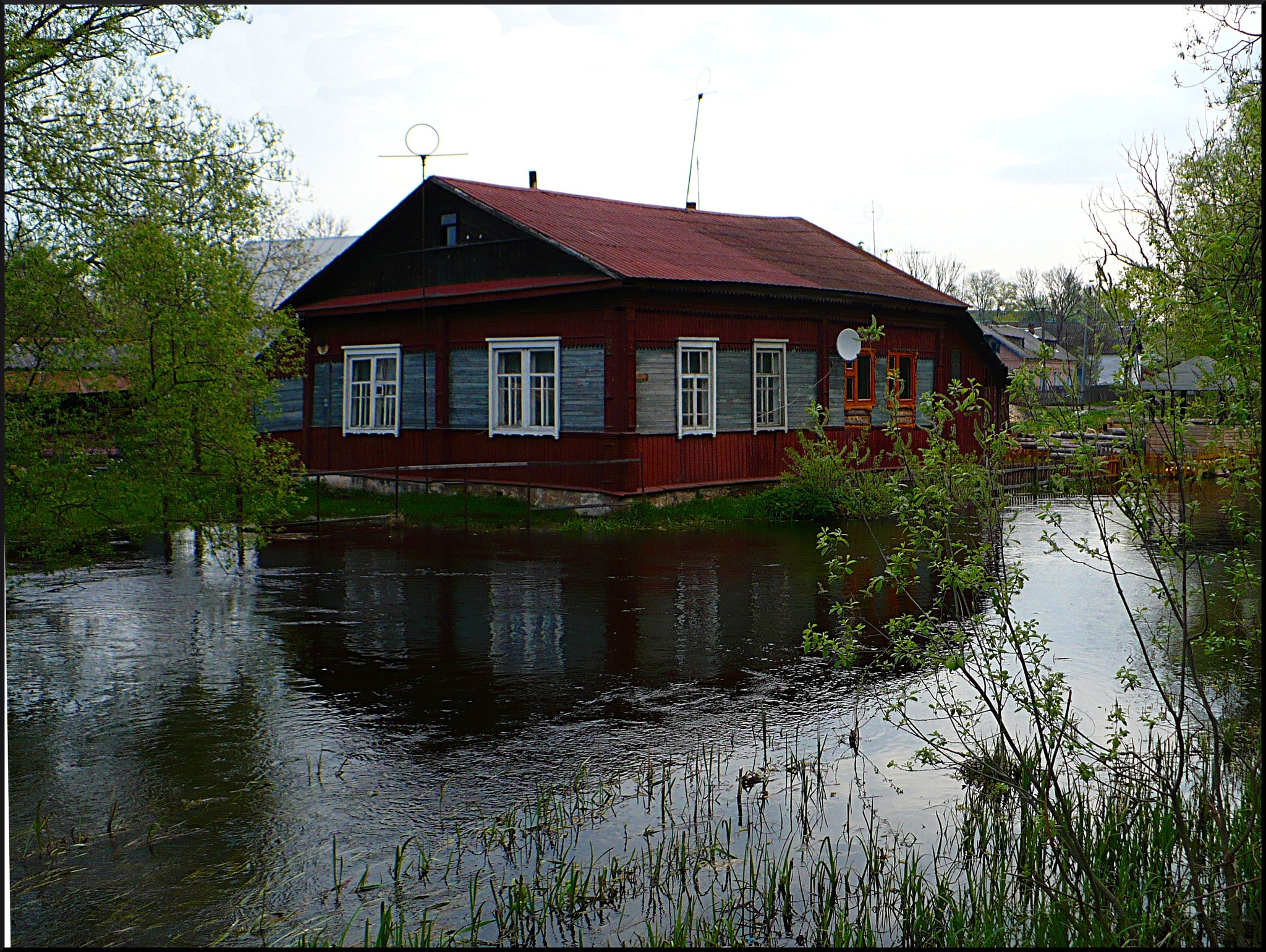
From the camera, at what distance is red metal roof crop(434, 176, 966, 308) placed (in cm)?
2089

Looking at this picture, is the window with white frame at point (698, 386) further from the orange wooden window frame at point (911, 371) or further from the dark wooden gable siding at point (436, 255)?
the orange wooden window frame at point (911, 371)

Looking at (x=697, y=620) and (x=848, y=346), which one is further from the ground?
(x=848, y=346)

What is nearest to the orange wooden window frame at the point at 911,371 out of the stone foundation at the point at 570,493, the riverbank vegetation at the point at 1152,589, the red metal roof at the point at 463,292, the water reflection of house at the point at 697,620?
the stone foundation at the point at 570,493

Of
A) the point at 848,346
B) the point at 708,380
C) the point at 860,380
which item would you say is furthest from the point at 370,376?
the point at 860,380

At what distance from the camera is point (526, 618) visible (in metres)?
11.5

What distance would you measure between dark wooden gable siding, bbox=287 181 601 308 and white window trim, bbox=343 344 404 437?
1.19m

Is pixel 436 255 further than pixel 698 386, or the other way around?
pixel 436 255

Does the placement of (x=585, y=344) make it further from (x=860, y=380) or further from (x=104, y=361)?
(x=104, y=361)

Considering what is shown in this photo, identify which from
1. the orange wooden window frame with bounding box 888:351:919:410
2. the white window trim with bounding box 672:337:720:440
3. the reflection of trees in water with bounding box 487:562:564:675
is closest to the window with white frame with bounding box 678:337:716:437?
the white window trim with bounding box 672:337:720:440

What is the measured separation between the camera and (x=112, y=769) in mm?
6984

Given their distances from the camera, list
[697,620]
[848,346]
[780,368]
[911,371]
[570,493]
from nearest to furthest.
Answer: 1. [697,620]
2. [570,493]
3. [780,368]
4. [848,346]
5. [911,371]

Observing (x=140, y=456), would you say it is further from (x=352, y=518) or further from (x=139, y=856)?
(x=352, y=518)

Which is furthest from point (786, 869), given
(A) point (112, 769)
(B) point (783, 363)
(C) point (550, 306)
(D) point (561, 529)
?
(B) point (783, 363)

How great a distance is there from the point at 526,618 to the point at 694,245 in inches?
553
